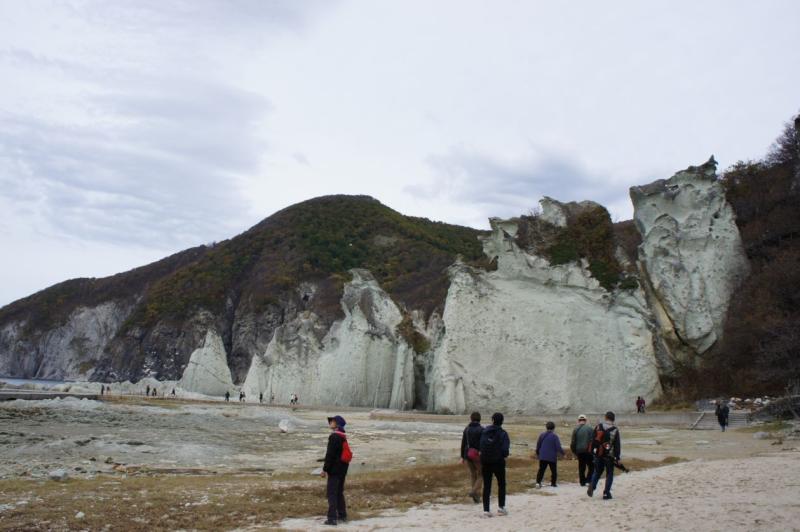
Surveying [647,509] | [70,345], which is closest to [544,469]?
[647,509]

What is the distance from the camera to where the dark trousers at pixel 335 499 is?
383 inches

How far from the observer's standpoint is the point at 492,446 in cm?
1020

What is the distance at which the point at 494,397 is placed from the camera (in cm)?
4106

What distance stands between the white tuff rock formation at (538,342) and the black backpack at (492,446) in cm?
3056

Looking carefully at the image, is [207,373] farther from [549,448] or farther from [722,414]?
[549,448]

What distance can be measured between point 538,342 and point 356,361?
16.5 meters

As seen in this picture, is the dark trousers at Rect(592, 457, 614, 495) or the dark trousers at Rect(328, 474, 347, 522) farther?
the dark trousers at Rect(592, 457, 614, 495)

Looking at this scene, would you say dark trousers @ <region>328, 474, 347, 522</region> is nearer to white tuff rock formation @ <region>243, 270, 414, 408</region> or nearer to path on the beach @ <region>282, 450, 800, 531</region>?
path on the beach @ <region>282, 450, 800, 531</region>

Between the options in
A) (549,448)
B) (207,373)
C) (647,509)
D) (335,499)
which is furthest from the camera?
(207,373)

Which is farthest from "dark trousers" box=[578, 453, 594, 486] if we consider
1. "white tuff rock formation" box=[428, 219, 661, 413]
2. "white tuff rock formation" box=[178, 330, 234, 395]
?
"white tuff rock formation" box=[178, 330, 234, 395]

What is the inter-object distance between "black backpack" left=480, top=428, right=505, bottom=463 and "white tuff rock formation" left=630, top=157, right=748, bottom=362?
108 ft

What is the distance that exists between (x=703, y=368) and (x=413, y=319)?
82.1 ft

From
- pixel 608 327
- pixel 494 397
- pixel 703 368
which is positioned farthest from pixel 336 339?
pixel 703 368

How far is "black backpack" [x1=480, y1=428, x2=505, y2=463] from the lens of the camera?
1016 cm
